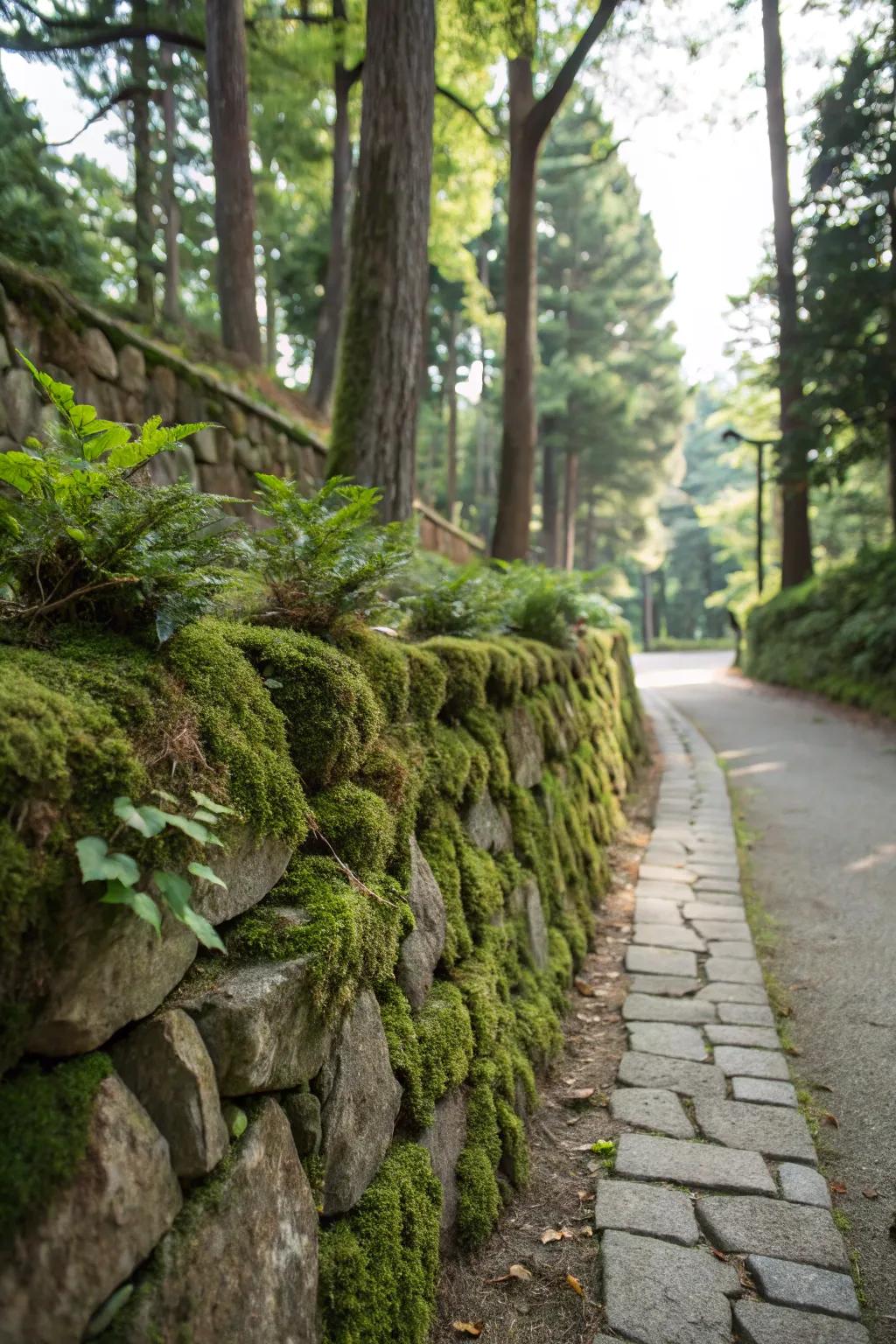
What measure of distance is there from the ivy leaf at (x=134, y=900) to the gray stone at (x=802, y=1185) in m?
2.26

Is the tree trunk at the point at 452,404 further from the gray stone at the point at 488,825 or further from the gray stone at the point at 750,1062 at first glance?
the gray stone at the point at 750,1062

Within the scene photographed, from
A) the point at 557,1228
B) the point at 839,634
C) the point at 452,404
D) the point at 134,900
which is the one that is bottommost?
the point at 557,1228

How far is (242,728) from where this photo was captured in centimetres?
176

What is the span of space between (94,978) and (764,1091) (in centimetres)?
Answer: 264

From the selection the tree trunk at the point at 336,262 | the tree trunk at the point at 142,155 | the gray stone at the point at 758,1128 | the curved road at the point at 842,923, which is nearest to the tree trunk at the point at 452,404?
the tree trunk at the point at 336,262

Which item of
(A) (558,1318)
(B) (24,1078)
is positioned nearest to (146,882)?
(B) (24,1078)

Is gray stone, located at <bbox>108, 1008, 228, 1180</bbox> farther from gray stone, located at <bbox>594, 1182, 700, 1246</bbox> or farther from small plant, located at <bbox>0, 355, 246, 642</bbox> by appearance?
gray stone, located at <bbox>594, 1182, 700, 1246</bbox>

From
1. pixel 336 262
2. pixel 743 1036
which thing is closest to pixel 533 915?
pixel 743 1036

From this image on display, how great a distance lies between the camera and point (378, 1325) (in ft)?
5.42

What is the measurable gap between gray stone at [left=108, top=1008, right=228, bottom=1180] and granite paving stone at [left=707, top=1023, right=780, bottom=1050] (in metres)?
2.59

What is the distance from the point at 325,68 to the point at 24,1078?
46.8 ft

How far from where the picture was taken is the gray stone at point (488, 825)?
3029mm

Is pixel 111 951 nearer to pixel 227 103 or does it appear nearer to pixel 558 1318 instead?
pixel 558 1318

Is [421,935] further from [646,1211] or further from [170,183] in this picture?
[170,183]
